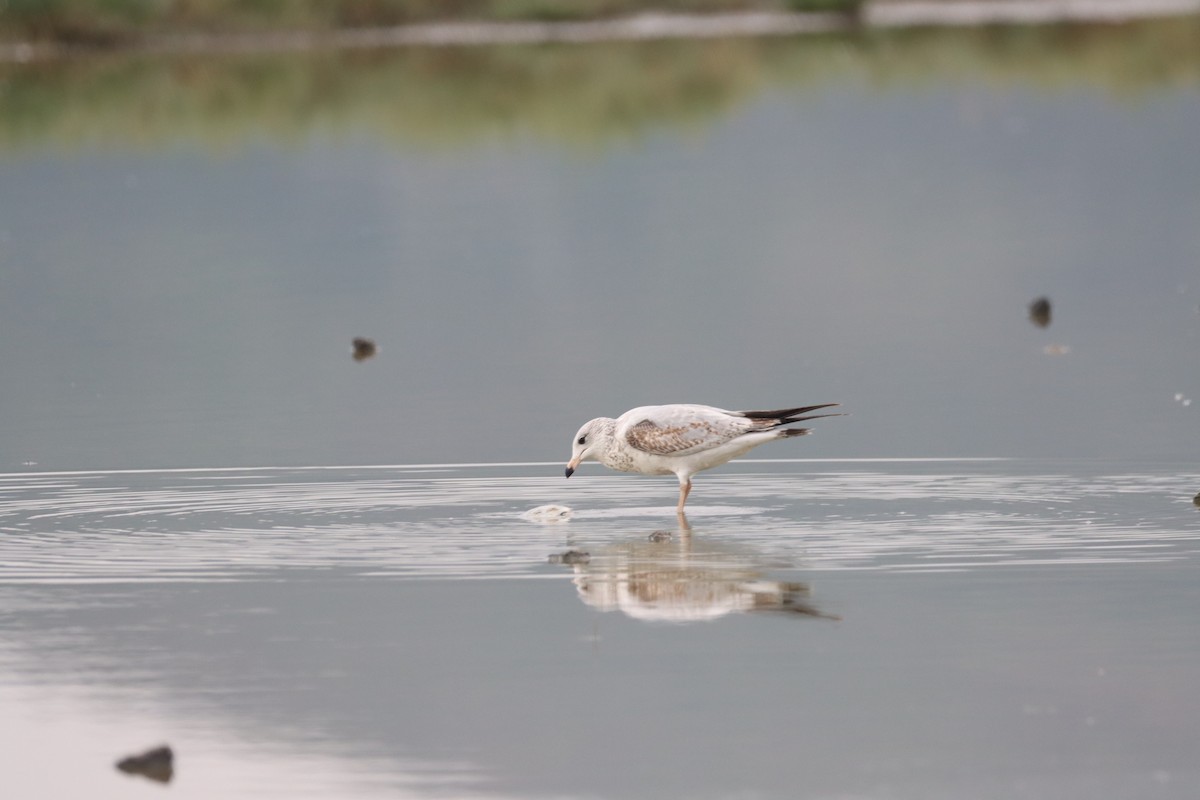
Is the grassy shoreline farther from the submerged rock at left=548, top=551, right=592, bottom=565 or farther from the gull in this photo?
the submerged rock at left=548, top=551, right=592, bottom=565

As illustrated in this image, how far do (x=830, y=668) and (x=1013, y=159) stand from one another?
1063 inches

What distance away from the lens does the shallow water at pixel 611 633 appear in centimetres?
791

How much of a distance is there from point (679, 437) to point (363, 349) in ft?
22.6

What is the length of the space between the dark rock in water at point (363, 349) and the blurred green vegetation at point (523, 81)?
17495 millimetres

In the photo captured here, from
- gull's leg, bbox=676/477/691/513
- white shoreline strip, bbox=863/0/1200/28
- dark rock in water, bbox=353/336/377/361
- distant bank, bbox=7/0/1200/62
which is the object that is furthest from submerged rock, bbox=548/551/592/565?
white shoreline strip, bbox=863/0/1200/28

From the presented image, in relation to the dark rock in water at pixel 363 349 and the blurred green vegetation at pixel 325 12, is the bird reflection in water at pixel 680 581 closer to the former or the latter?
the dark rock in water at pixel 363 349

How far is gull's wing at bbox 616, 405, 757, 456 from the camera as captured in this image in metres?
12.6

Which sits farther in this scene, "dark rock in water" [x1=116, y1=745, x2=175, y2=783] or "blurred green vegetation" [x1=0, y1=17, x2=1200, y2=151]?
"blurred green vegetation" [x1=0, y1=17, x2=1200, y2=151]

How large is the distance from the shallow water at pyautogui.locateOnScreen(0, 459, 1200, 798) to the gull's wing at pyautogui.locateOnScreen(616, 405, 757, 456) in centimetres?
33

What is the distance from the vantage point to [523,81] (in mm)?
40312

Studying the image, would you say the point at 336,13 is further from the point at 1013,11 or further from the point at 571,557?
the point at 571,557

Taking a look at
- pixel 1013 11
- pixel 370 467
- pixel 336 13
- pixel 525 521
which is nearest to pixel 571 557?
pixel 525 521

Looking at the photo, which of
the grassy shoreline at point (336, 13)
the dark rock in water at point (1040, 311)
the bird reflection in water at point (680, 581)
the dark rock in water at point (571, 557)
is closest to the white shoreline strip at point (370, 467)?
the bird reflection in water at point (680, 581)

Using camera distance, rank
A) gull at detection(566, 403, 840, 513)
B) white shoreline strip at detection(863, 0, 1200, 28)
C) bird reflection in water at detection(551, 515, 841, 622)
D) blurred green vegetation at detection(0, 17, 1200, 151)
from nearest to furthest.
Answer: bird reflection in water at detection(551, 515, 841, 622) < gull at detection(566, 403, 840, 513) < blurred green vegetation at detection(0, 17, 1200, 151) < white shoreline strip at detection(863, 0, 1200, 28)
